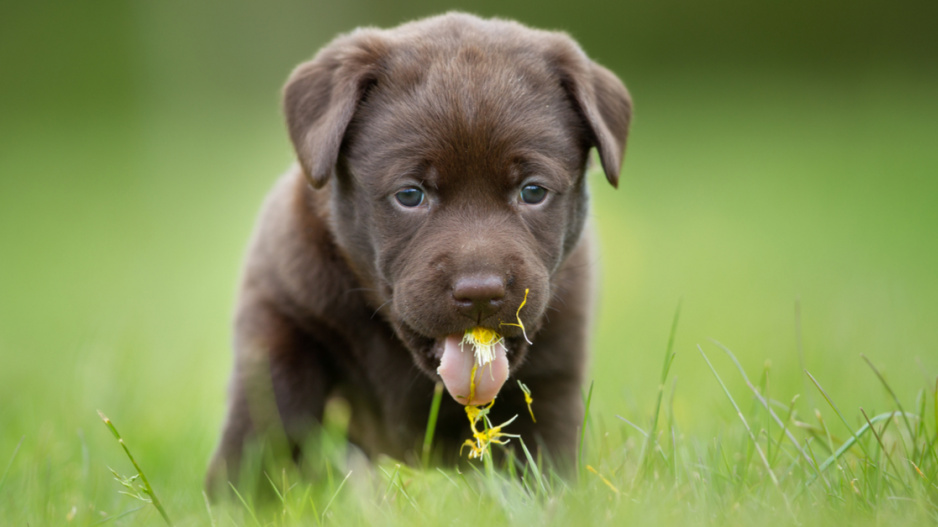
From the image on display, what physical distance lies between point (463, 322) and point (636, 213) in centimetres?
702

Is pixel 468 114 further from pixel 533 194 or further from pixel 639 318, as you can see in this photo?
pixel 639 318

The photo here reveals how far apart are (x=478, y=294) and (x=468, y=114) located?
1.86 ft

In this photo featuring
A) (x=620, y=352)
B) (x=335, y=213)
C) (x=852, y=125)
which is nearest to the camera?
(x=335, y=213)

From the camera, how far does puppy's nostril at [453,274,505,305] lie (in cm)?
250

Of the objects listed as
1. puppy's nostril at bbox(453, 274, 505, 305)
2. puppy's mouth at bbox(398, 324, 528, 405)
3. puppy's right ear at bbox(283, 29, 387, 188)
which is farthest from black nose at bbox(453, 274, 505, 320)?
puppy's right ear at bbox(283, 29, 387, 188)

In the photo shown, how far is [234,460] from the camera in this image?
10.2 ft

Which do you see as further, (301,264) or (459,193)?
(301,264)

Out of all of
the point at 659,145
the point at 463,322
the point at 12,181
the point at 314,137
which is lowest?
the point at 12,181

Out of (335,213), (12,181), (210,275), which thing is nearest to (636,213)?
(210,275)

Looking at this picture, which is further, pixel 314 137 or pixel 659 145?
pixel 659 145

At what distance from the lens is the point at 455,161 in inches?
107

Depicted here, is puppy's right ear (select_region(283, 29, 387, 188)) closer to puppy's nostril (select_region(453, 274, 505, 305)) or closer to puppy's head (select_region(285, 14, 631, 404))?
puppy's head (select_region(285, 14, 631, 404))

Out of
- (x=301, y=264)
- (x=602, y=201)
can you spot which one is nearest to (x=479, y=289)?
(x=301, y=264)

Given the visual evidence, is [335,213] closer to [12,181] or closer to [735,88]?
[12,181]
